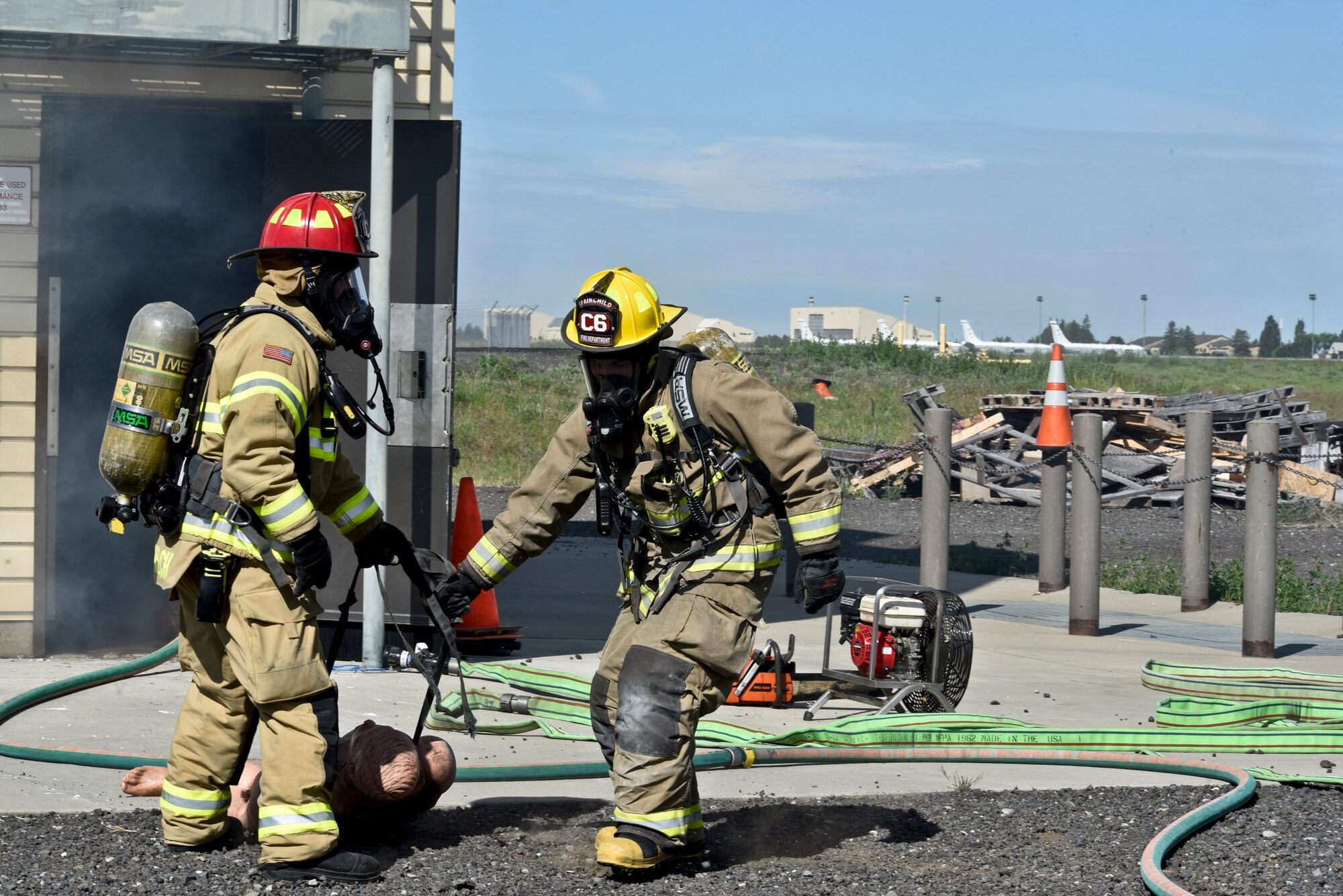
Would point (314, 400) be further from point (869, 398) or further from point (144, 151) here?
point (869, 398)

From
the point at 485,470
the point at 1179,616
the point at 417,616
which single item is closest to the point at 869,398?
the point at 485,470

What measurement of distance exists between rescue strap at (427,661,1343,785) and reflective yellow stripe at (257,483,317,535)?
78.7 inches

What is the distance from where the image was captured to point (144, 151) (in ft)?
24.6

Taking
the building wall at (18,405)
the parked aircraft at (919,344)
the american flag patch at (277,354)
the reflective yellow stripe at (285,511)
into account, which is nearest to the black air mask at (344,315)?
the american flag patch at (277,354)

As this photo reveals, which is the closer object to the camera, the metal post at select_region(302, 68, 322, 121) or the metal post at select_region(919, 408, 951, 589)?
the metal post at select_region(302, 68, 322, 121)

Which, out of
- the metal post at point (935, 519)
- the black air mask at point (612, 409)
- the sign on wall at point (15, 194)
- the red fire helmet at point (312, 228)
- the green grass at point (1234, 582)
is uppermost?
the sign on wall at point (15, 194)

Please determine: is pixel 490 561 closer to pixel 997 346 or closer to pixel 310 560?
pixel 310 560

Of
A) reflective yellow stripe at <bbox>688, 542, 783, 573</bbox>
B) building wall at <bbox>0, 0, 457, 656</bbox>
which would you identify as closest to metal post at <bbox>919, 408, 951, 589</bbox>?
building wall at <bbox>0, 0, 457, 656</bbox>

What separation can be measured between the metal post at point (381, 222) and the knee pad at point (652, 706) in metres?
2.97

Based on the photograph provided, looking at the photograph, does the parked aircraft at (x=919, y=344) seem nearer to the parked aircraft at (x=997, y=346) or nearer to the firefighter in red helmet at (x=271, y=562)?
the parked aircraft at (x=997, y=346)

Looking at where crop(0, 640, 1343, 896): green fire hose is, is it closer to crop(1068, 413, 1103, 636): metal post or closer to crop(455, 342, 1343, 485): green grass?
crop(1068, 413, 1103, 636): metal post

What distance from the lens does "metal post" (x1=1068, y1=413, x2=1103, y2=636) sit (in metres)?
9.18

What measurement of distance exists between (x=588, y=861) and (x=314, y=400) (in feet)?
5.41

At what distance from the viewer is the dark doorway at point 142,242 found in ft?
24.1
